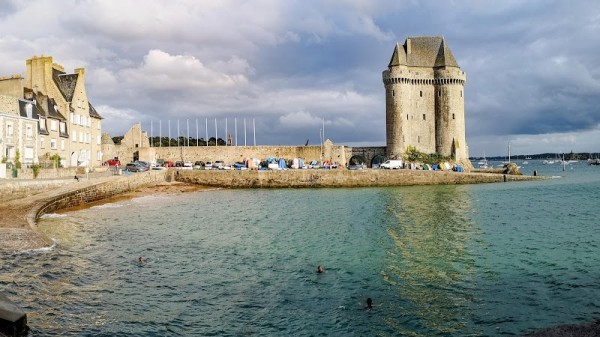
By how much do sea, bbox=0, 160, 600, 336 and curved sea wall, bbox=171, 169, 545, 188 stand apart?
23.4m

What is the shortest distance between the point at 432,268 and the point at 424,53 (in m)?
59.9

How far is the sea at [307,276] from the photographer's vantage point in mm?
9469

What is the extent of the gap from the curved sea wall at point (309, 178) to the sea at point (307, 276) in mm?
23445

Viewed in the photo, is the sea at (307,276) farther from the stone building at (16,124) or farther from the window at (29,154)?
the window at (29,154)

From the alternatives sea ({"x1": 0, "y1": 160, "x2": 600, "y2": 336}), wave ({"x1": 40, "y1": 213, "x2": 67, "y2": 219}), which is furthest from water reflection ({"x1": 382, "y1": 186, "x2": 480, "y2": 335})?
wave ({"x1": 40, "y1": 213, "x2": 67, "y2": 219})

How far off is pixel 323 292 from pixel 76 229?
13660mm

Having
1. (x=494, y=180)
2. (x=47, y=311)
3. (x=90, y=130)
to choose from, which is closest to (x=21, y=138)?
(x=90, y=130)

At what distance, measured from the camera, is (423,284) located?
475 inches

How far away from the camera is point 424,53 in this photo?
6869 centimetres

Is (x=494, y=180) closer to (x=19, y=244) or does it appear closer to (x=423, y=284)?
(x=423, y=284)

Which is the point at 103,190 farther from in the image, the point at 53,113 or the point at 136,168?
the point at 136,168

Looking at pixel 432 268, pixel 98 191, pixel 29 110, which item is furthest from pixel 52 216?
pixel 432 268

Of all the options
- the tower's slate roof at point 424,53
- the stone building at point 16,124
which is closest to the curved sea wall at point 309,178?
the stone building at point 16,124

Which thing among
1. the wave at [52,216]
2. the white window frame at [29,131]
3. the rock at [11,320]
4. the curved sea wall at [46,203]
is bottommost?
the rock at [11,320]
